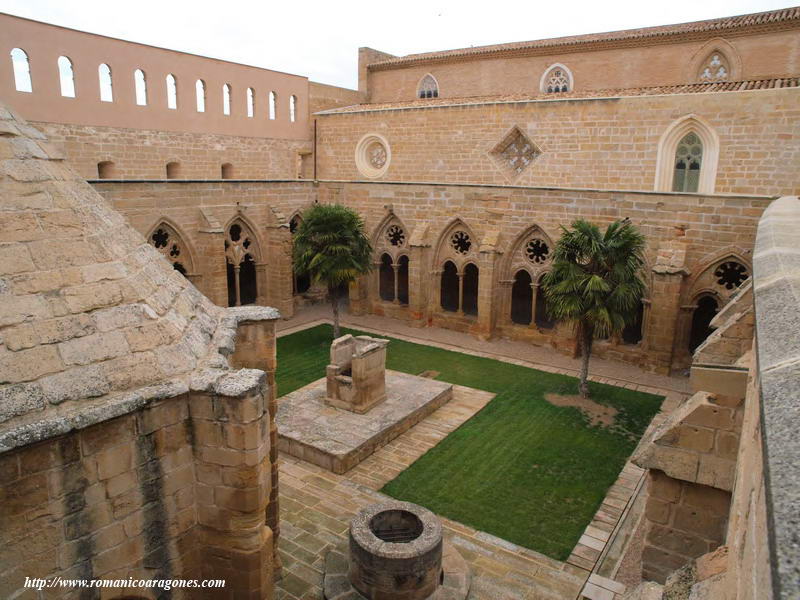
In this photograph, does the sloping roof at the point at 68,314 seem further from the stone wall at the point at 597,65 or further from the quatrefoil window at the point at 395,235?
the stone wall at the point at 597,65

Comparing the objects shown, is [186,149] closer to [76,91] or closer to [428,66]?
[76,91]

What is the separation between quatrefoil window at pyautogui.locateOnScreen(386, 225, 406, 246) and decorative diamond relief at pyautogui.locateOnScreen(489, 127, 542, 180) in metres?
3.93

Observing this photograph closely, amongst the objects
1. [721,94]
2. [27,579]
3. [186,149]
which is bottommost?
[27,579]

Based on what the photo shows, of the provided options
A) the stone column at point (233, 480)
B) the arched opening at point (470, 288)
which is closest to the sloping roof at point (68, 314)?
the stone column at point (233, 480)

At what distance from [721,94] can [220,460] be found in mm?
15211

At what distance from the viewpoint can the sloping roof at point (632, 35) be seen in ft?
56.4

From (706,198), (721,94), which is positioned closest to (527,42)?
(721,94)

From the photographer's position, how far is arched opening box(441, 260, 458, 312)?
2005 cm

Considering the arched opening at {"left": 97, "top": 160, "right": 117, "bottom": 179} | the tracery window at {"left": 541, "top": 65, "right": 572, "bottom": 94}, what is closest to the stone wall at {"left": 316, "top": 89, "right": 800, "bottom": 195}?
the tracery window at {"left": 541, "top": 65, "right": 572, "bottom": 94}

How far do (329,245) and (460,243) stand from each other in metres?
4.10

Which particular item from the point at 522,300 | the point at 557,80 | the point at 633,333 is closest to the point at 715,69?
the point at 557,80

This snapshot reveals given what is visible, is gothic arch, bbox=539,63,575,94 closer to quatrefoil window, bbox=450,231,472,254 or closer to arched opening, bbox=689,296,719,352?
quatrefoil window, bbox=450,231,472,254

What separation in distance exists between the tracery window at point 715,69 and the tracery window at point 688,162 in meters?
4.60

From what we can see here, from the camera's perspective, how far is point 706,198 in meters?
12.1
